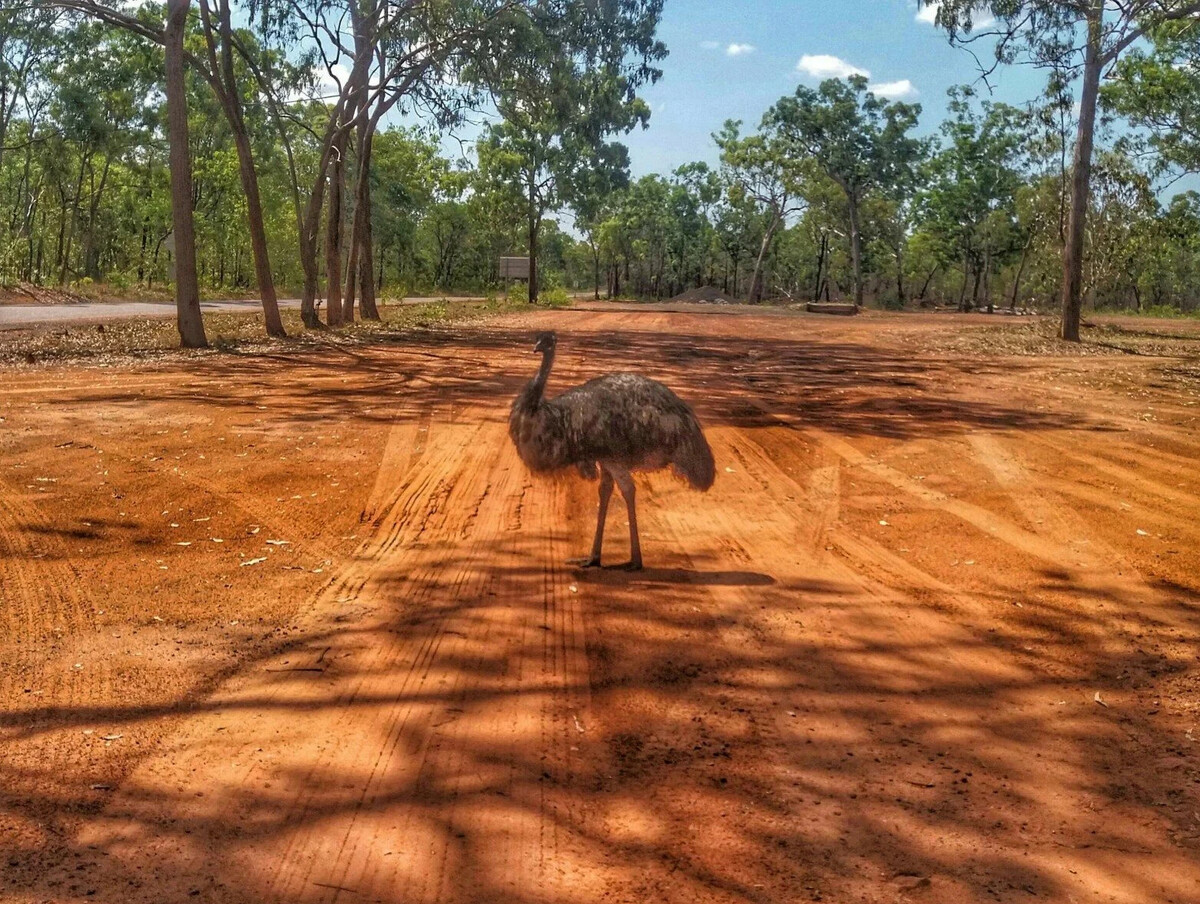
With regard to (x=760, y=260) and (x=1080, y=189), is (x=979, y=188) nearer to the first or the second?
(x=760, y=260)

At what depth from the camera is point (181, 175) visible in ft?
57.4

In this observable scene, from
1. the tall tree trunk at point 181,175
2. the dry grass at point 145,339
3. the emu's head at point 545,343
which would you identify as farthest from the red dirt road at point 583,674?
the tall tree trunk at point 181,175

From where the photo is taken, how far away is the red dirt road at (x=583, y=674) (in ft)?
12.1

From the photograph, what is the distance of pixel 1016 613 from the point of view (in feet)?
20.6

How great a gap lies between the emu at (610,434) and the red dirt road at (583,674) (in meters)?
0.67

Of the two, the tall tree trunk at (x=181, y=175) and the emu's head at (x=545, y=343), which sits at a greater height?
the tall tree trunk at (x=181, y=175)

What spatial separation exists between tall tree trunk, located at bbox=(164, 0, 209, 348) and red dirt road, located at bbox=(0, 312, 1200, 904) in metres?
7.90

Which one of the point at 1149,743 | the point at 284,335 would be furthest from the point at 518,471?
the point at 284,335

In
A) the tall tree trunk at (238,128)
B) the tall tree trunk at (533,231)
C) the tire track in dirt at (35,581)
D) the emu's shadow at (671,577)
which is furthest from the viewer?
the tall tree trunk at (533,231)

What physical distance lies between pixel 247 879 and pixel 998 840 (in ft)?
8.98

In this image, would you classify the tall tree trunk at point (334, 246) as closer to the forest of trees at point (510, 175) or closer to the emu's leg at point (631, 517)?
the forest of trees at point (510, 175)

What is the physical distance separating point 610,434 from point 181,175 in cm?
1373

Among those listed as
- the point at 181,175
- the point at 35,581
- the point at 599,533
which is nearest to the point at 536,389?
the point at 599,533

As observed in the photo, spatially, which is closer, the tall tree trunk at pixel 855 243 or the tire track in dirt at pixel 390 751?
the tire track in dirt at pixel 390 751
